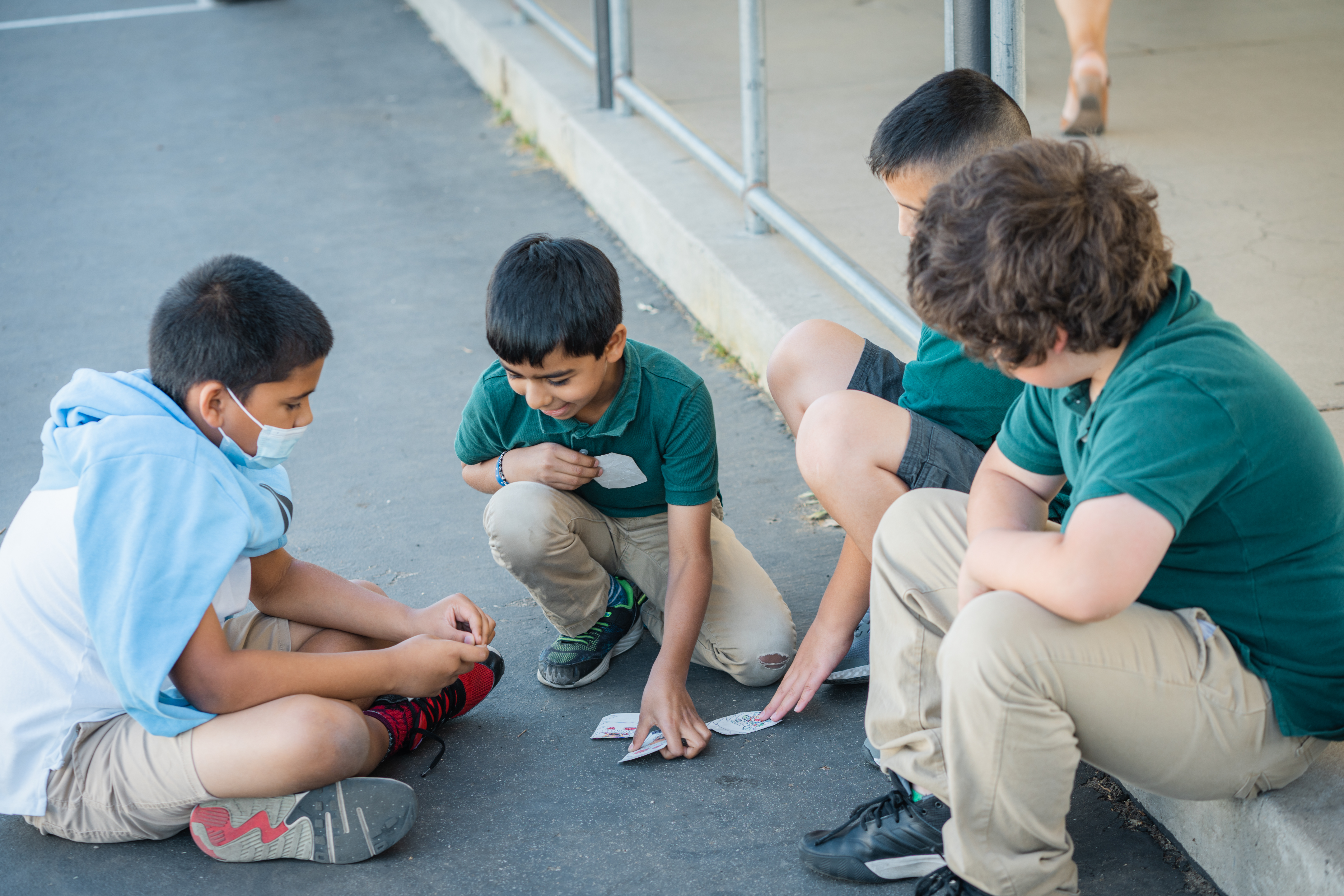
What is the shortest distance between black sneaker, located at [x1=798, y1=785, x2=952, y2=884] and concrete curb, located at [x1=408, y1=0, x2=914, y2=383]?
1297 millimetres

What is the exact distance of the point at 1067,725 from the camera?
1499 millimetres

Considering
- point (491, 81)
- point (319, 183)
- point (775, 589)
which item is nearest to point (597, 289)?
point (775, 589)

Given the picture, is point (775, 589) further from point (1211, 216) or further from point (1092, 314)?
point (1211, 216)

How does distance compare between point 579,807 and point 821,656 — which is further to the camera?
point 821,656

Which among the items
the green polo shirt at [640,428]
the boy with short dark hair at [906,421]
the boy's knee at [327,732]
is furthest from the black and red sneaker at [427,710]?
the boy with short dark hair at [906,421]

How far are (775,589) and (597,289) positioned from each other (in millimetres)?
666

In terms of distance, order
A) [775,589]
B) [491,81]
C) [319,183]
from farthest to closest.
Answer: [491,81] < [319,183] < [775,589]

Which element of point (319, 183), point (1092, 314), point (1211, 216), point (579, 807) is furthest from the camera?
point (319, 183)

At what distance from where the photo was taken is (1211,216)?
363cm

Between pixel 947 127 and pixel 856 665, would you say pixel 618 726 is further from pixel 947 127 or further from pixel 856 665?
pixel 947 127

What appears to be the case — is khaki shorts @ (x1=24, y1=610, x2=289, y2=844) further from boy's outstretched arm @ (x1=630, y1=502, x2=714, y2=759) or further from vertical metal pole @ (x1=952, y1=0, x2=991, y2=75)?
vertical metal pole @ (x1=952, y1=0, x2=991, y2=75)

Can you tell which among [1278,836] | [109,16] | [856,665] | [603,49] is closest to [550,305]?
[856,665]

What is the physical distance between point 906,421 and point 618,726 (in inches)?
27.9

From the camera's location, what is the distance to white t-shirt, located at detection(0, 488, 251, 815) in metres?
1.83
